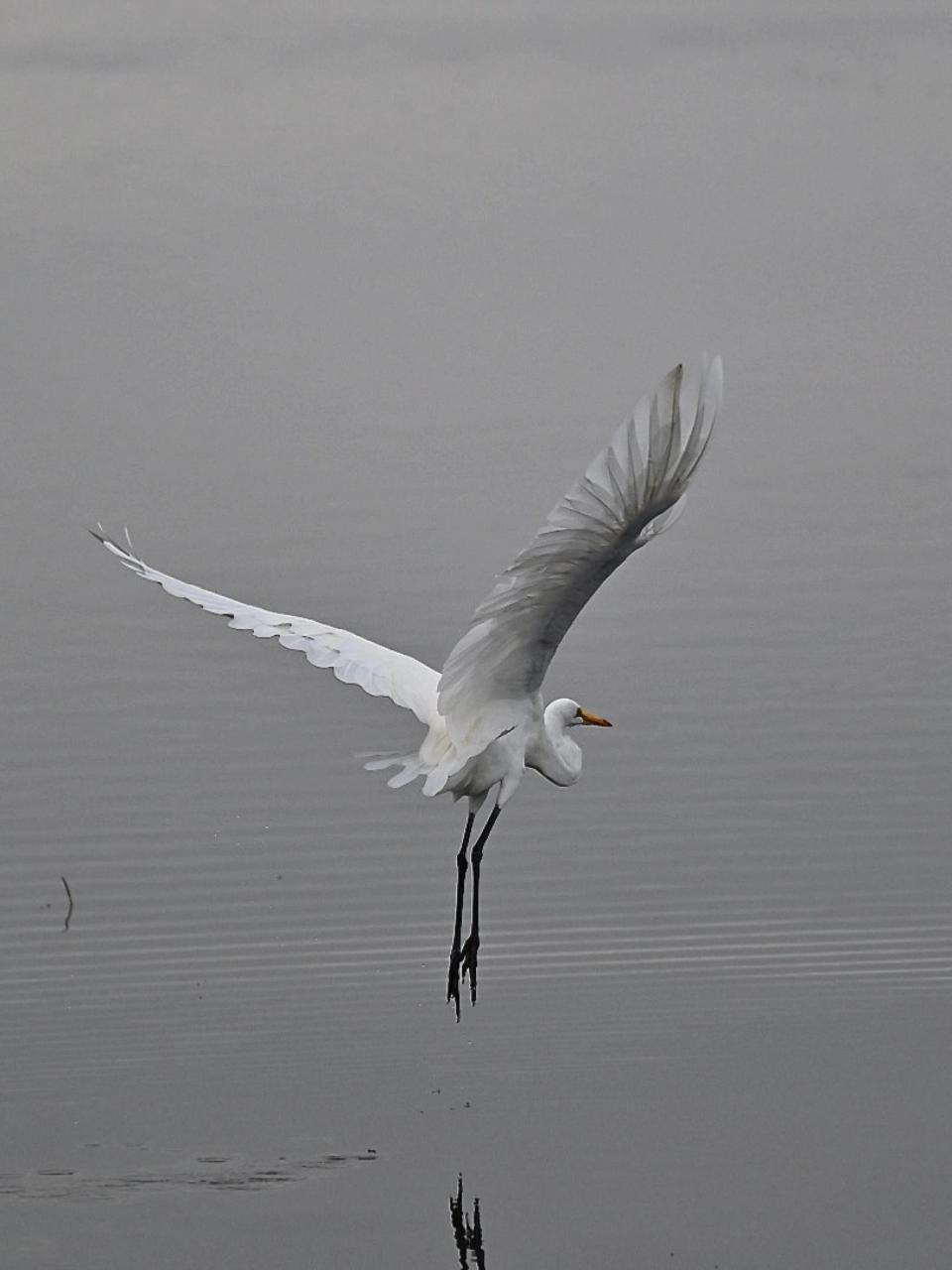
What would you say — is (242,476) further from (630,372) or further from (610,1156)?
(610,1156)

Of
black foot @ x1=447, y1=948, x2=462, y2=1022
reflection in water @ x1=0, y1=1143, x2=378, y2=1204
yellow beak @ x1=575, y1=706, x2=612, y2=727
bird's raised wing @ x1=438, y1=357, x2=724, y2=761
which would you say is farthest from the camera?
yellow beak @ x1=575, y1=706, x2=612, y2=727

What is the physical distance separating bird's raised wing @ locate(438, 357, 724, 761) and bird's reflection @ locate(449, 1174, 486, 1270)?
1.90 metres

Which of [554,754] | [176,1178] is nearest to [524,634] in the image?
[554,754]

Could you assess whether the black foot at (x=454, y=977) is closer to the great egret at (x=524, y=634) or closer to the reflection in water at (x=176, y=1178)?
the great egret at (x=524, y=634)

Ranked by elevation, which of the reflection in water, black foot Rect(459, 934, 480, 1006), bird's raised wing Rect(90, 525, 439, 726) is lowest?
the reflection in water

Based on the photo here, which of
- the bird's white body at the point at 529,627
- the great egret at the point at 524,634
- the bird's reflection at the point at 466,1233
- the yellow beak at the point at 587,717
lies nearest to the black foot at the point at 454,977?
the great egret at the point at 524,634

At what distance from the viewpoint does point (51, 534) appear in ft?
73.2

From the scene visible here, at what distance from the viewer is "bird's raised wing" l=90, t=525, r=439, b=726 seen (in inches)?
451

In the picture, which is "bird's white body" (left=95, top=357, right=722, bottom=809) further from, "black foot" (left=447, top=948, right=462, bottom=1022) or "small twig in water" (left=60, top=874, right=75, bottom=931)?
"small twig in water" (left=60, top=874, right=75, bottom=931)

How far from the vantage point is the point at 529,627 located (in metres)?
10.2

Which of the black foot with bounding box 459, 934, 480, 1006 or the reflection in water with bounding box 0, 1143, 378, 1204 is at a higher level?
the black foot with bounding box 459, 934, 480, 1006

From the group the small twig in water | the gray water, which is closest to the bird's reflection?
the gray water

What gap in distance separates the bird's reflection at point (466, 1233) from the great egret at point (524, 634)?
1.69 meters

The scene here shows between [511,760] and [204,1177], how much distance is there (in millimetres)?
2497
